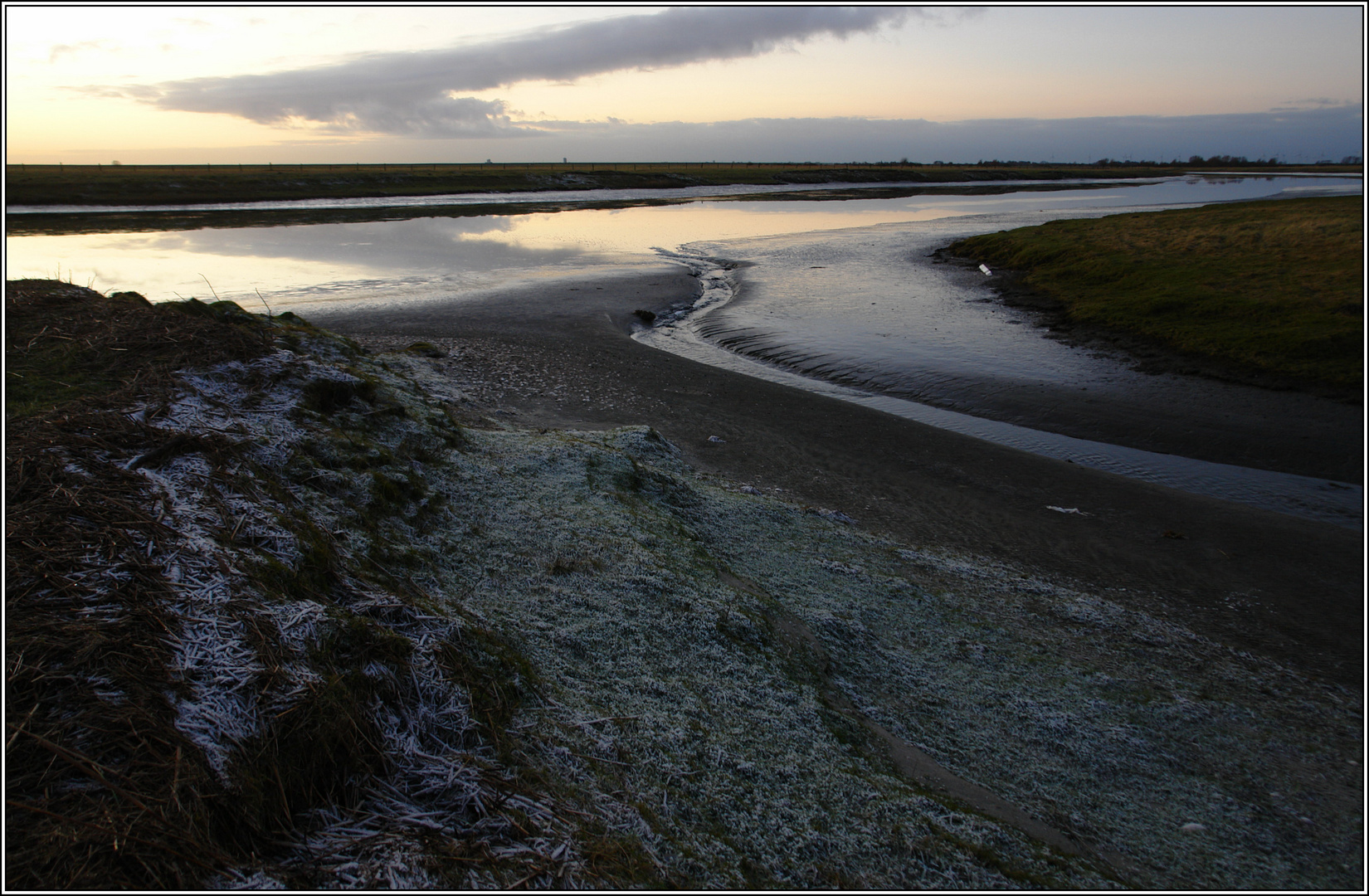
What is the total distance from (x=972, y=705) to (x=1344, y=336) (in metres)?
18.7

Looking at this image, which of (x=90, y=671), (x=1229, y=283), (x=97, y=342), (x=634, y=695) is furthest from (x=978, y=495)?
(x=1229, y=283)

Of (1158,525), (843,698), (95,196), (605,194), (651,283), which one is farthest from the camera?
(605,194)

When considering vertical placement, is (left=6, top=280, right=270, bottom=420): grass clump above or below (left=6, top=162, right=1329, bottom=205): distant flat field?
below

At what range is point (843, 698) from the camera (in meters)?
5.02

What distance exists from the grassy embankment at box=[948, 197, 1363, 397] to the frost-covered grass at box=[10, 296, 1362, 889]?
13888 millimetres

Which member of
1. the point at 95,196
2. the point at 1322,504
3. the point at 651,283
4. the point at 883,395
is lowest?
the point at 1322,504

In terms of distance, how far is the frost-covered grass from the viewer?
309 centimetres

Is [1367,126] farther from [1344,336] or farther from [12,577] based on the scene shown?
[12,577]

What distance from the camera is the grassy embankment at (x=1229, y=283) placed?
1661 cm

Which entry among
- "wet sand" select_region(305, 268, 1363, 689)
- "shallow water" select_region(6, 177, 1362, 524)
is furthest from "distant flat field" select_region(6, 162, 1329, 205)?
"wet sand" select_region(305, 268, 1363, 689)

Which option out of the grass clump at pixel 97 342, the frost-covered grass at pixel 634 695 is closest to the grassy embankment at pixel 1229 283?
the frost-covered grass at pixel 634 695

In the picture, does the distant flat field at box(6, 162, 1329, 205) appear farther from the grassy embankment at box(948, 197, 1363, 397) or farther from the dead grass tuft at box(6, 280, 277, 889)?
the grassy embankment at box(948, 197, 1363, 397)

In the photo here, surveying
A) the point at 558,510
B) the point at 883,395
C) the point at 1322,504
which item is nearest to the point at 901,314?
the point at 883,395

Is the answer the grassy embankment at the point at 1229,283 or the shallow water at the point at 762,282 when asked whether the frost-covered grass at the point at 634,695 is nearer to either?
the shallow water at the point at 762,282
